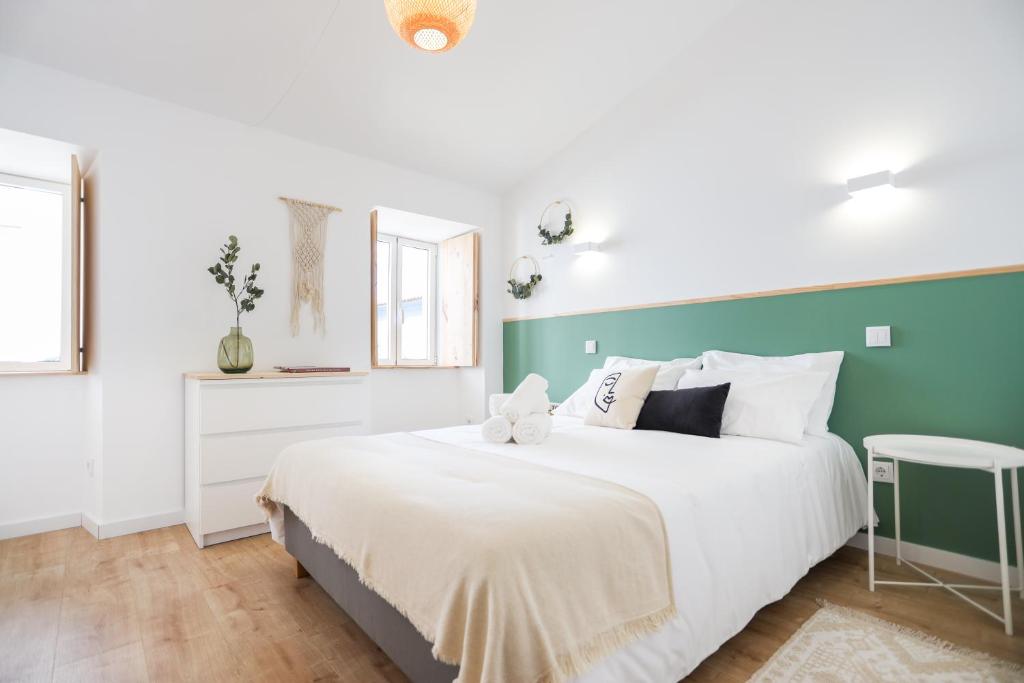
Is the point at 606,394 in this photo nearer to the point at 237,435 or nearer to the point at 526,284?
the point at 526,284

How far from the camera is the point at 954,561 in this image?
2.25 meters

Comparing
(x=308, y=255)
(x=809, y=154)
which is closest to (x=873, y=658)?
(x=809, y=154)

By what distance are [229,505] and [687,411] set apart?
2455mm

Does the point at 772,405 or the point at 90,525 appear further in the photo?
the point at 90,525

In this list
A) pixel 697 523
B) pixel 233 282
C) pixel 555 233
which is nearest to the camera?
pixel 697 523

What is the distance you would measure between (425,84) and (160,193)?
1.72 metres

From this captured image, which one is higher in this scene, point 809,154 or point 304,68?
point 304,68

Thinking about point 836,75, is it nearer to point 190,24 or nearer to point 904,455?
point 904,455

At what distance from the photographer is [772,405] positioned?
7.70 feet

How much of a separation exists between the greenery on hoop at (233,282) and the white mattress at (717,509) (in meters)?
1.50

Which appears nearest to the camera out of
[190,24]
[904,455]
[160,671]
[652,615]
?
[652,615]

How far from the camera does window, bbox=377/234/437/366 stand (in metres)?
4.47

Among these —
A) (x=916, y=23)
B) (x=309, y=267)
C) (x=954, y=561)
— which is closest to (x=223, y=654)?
(x=309, y=267)

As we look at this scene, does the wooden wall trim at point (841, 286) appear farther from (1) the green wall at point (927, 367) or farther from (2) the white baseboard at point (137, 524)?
(2) the white baseboard at point (137, 524)
